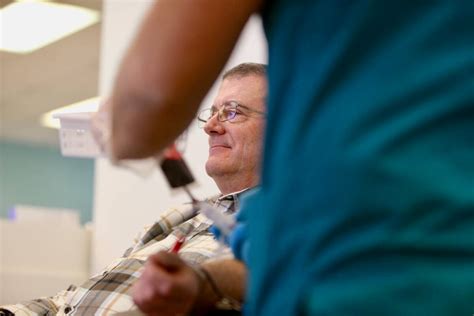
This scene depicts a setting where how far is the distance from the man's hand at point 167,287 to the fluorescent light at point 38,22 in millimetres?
3783

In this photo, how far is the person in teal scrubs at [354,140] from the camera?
58 centimetres

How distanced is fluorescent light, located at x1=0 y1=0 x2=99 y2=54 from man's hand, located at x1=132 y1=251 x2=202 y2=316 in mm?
3783

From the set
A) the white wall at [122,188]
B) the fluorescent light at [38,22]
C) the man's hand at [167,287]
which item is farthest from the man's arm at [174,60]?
the fluorescent light at [38,22]

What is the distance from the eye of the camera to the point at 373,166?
0.58m

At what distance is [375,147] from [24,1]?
4011 millimetres

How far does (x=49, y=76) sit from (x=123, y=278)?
467cm

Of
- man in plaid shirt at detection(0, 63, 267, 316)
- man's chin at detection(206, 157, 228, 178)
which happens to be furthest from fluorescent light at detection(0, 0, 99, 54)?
man's chin at detection(206, 157, 228, 178)

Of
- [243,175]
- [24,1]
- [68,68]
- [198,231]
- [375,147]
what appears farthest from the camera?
[68,68]

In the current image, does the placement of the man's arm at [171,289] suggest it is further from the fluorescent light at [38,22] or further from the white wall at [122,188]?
the fluorescent light at [38,22]

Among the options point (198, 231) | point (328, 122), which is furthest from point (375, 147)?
point (198, 231)

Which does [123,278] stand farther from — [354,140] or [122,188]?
[122,188]

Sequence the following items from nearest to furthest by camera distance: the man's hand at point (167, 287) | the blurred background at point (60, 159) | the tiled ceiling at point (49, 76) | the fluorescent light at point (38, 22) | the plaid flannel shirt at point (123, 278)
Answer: the man's hand at point (167, 287)
the plaid flannel shirt at point (123, 278)
the blurred background at point (60, 159)
the fluorescent light at point (38, 22)
the tiled ceiling at point (49, 76)

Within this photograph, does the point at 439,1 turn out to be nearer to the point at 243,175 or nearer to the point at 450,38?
the point at 450,38

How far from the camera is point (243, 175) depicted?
5.97 feet
